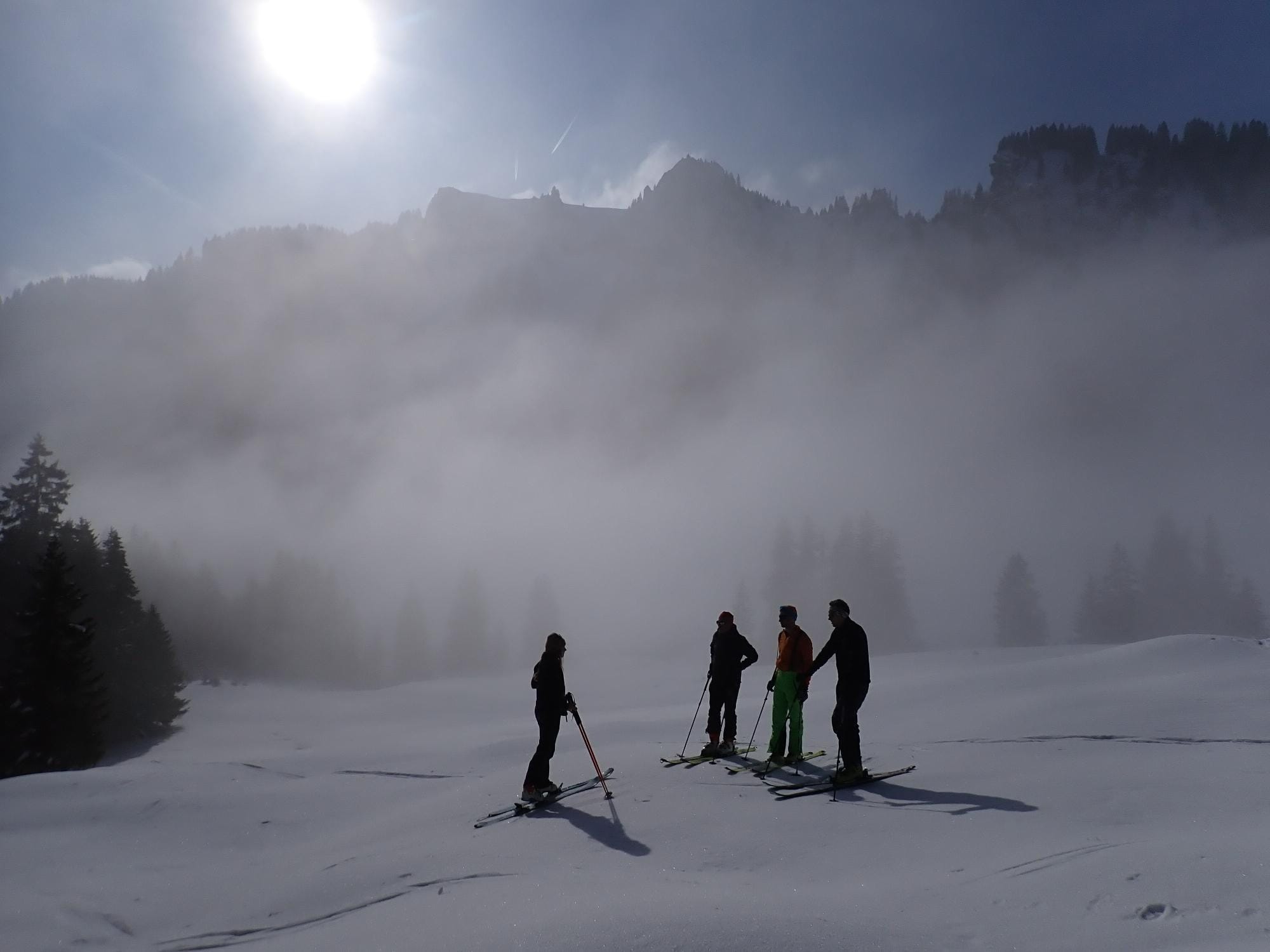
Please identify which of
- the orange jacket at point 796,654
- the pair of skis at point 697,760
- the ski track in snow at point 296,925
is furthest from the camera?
the pair of skis at point 697,760

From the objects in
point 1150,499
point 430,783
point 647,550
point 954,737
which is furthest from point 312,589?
point 1150,499

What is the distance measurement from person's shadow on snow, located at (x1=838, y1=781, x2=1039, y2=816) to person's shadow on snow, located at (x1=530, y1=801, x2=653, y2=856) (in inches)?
106

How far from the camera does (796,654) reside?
10859 millimetres

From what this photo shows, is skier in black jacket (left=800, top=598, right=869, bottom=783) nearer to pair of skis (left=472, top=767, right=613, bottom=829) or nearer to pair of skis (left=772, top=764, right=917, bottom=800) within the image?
pair of skis (left=772, top=764, right=917, bottom=800)

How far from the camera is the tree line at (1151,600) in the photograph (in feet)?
186

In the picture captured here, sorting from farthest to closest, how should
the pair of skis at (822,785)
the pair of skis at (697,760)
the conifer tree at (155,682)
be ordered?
1. the conifer tree at (155,682)
2. the pair of skis at (697,760)
3. the pair of skis at (822,785)

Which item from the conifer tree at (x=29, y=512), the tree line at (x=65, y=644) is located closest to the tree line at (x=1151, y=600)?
the tree line at (x=65, y=644)

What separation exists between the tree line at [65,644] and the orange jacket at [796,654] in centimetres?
2769

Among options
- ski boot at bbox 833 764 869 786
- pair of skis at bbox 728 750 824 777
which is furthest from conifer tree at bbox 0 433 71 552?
ski boot at bbox 833 764 869 786

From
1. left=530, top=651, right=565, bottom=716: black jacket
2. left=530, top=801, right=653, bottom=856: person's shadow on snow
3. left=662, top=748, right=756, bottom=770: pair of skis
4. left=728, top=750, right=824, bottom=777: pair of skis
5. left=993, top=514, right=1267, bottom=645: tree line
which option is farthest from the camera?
left=993, top=514, right=1267, bottom=645: tree line

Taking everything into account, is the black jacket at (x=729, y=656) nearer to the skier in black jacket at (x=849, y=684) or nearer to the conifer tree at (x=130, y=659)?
the skier in black jacket at (x=849, y=684)

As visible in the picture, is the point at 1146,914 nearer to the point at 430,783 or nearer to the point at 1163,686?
the point at 1163,686

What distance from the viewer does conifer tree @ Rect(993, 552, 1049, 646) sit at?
5928cm

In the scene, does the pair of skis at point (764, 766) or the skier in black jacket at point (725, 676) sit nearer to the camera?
the pair of skis at point (764, 766)
